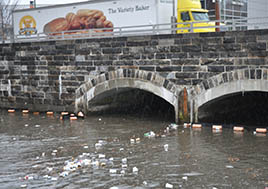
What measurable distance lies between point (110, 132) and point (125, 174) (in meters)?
5.29

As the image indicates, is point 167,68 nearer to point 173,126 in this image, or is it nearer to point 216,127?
point 173,126

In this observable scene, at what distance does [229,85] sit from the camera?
1488 cm

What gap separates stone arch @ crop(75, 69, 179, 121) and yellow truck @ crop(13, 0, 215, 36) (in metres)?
2.01

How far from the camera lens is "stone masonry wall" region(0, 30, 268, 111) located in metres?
14.8

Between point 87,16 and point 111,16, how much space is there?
66.7 inches

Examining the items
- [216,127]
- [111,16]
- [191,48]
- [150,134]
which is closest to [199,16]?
[111,16]

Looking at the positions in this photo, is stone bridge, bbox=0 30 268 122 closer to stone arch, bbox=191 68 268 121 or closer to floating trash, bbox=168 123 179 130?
stone arch, bbox=191 68 268 121

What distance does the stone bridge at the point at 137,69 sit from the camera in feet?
48.1

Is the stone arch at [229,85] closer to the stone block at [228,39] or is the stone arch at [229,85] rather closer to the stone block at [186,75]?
the stone block at [186,75]

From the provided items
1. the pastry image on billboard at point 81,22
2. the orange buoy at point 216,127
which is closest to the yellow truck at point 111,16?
the pastry image on billboard at point 81,22

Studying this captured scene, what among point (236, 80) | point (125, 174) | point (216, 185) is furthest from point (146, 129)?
point (216, 185)

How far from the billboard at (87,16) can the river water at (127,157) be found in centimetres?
582

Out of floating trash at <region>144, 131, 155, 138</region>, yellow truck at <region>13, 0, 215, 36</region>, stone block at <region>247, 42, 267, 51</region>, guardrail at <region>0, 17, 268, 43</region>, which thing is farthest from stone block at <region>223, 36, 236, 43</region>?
floating trash at <region>144, 131, 155, 138</region>

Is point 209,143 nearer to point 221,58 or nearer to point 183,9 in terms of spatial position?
point 221,58
